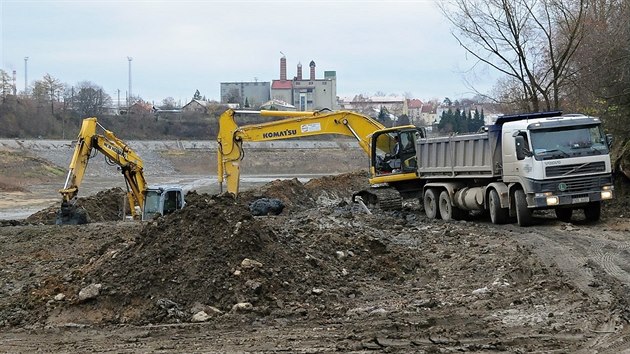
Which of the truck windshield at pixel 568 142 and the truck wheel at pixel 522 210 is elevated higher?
the truck windshield at pixel 568 142

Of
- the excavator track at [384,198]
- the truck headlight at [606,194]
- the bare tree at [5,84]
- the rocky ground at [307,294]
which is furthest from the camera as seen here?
the bare tree at [5,84]

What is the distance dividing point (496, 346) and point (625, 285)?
3694 mm

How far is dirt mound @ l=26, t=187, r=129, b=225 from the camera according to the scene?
94.2 ft

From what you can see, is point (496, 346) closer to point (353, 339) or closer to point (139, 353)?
point (353, 339)

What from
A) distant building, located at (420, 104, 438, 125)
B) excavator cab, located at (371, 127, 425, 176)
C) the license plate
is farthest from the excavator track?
distant building, located at (420, 104, 438, 125)

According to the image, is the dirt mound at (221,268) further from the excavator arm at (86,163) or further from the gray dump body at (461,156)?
the excavator arm at (86,163)

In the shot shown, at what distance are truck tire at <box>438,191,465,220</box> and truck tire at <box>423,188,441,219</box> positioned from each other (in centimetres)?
44

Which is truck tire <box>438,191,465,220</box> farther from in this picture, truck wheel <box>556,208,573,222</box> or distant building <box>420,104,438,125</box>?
distant building <box>420,104,438,125</box>

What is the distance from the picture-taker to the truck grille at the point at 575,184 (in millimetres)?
18078

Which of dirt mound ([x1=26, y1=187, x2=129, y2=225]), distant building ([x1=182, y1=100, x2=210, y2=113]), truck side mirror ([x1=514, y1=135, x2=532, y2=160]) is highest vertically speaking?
distant building ([x1=182, y1=100, x2=210, y2=113])

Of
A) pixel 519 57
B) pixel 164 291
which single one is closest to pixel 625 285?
pixel 164 291

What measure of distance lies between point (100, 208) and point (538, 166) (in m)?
19.0

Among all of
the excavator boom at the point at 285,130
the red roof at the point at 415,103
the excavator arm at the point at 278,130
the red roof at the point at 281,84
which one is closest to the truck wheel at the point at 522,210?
the excavator boom at the point at 285,130

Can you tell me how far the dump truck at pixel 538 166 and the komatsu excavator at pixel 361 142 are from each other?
4.28m
